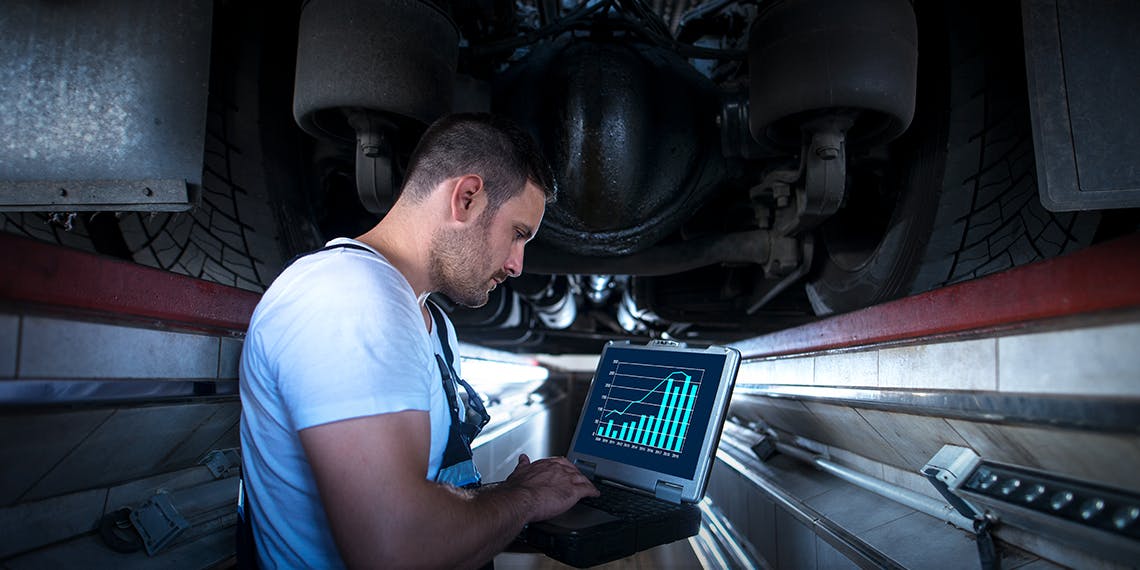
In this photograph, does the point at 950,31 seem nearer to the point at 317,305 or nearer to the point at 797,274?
the point at 797,274

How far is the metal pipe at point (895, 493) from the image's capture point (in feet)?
3.64

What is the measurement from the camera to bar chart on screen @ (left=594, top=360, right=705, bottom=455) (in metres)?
1.25

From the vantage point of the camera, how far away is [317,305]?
0.81 metres

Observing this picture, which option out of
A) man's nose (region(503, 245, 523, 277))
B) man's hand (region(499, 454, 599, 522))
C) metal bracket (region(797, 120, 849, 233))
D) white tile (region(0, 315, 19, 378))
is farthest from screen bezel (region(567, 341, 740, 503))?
white tile (region(0, 315, 19, 378))

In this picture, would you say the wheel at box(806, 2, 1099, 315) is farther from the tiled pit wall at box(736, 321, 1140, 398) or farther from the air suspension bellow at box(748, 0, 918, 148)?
the tiled pit wall at box(736, 321, 1140, 398)

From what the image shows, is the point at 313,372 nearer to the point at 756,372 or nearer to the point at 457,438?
the point at 457,438

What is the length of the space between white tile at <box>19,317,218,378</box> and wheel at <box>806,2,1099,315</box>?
1.69 m

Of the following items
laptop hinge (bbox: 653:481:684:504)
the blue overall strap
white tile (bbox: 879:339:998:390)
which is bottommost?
laptop hinge (bbox: 653:481:684:504)

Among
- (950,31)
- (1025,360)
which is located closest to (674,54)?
(950,31)

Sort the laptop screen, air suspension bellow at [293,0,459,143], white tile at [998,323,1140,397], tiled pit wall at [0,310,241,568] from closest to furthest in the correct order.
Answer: white tile at [998,323,1140,397] → tiled pit wall at [0,310,241,568] → the laptop screen → air suspension bellow at [293,0,459,143]

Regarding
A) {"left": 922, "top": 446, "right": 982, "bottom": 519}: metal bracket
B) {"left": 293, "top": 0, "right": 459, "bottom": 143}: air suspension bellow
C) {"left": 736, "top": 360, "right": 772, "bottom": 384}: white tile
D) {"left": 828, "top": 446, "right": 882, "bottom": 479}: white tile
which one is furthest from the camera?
{"left": 736, "top": 360, "right": 772, "bottom": 384}: white tile

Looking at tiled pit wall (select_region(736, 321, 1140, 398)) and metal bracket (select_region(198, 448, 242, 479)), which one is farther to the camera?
metal bracket (select_region(198, 448, 242, 479))

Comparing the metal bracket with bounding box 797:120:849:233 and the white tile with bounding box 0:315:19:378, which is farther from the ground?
the metal bracket with bounding box 797:120:849:233

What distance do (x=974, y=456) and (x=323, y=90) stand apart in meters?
1.48
